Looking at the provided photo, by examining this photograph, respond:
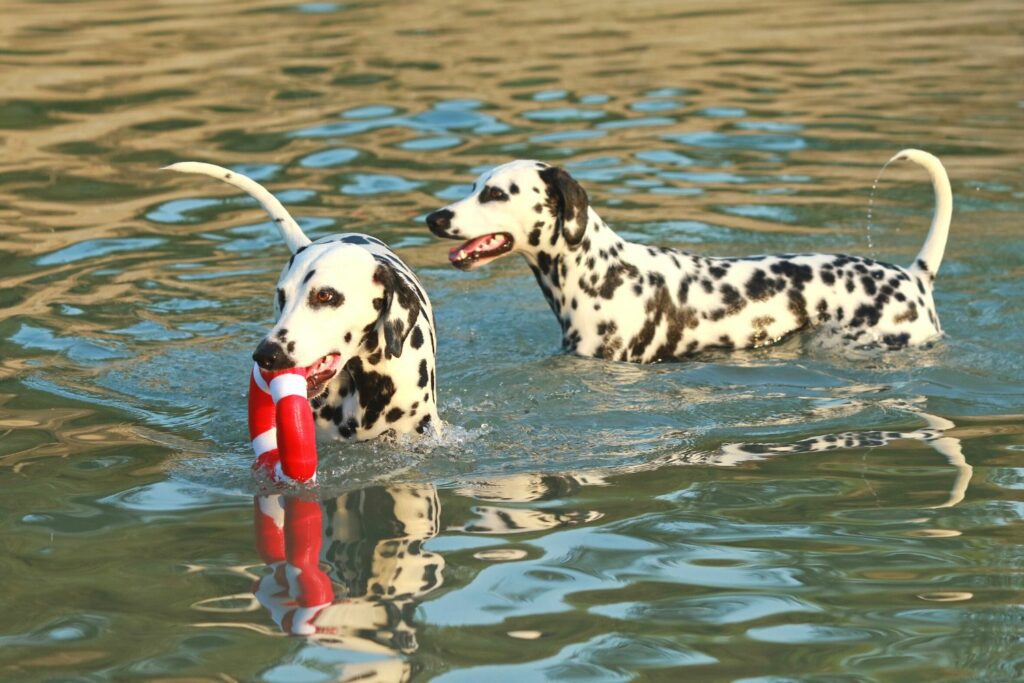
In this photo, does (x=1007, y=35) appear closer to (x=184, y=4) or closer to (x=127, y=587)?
(x=184, y=4)

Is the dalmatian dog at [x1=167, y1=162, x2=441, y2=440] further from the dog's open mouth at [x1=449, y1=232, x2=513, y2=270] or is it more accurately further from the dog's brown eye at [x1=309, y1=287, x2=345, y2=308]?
the dog's open mouth at [x1=449, y1=232, x2=513, y2=270]

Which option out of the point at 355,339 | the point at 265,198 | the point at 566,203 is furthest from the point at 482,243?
the point at 355,339

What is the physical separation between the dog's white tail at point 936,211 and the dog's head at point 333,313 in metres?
3.36

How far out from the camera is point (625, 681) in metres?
4.70

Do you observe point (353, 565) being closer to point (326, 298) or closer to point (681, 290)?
point (326, 298)

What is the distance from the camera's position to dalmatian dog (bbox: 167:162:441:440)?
6.16 m

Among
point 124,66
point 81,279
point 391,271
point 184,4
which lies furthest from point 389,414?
point 184,4

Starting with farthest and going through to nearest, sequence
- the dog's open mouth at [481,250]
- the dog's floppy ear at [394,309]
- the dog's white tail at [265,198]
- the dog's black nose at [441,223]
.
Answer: the dog's open mouth at [481,250] < the dog's black nose at [441,223] < the dog's white tail at [265,198] < the dog's floppy ear at [394,309]

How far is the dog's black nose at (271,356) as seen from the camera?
5992 millimetres

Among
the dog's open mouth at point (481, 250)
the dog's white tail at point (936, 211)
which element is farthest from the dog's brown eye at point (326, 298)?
the dog's white tail at point (936, 211)

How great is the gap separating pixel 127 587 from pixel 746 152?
31.9 feet

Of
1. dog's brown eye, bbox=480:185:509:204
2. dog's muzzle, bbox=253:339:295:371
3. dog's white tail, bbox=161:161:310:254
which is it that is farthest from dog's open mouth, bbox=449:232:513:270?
dog's muzzle, bbox=253:339:295:371

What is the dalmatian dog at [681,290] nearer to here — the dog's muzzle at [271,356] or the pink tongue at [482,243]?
the pink tongue at [482,243]

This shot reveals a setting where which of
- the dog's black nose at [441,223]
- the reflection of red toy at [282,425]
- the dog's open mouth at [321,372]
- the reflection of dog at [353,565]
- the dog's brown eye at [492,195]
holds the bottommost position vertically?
the reflection of dog at [353,565]
